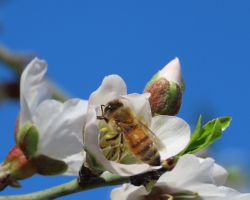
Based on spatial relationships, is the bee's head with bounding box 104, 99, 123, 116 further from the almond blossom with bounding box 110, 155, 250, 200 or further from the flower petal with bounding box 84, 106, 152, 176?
the almond blossom with bounding box 110, 155, 250, 200

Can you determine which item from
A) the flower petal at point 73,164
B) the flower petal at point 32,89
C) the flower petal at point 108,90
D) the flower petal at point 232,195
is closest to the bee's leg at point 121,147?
the flower petal at point 108,90

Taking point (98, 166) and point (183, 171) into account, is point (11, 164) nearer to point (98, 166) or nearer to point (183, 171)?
point (98, 166)

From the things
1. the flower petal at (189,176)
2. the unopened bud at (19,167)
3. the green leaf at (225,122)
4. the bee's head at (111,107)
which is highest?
the unopened bud at (19,167)

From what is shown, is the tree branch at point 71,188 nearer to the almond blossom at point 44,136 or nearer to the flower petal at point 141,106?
the flower petal at point 141,106

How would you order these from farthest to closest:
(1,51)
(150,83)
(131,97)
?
(1,51)
(150,83)
(131,97)

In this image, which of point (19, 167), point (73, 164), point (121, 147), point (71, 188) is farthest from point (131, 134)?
point (19, 167)

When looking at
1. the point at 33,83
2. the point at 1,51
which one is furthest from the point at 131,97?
the point at 1,51

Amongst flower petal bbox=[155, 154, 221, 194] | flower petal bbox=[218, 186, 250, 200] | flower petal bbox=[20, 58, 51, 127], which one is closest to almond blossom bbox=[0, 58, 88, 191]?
flower petal bbox=[20, 58, 51, 127]

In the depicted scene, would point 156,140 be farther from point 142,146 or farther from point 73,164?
point 73,164
